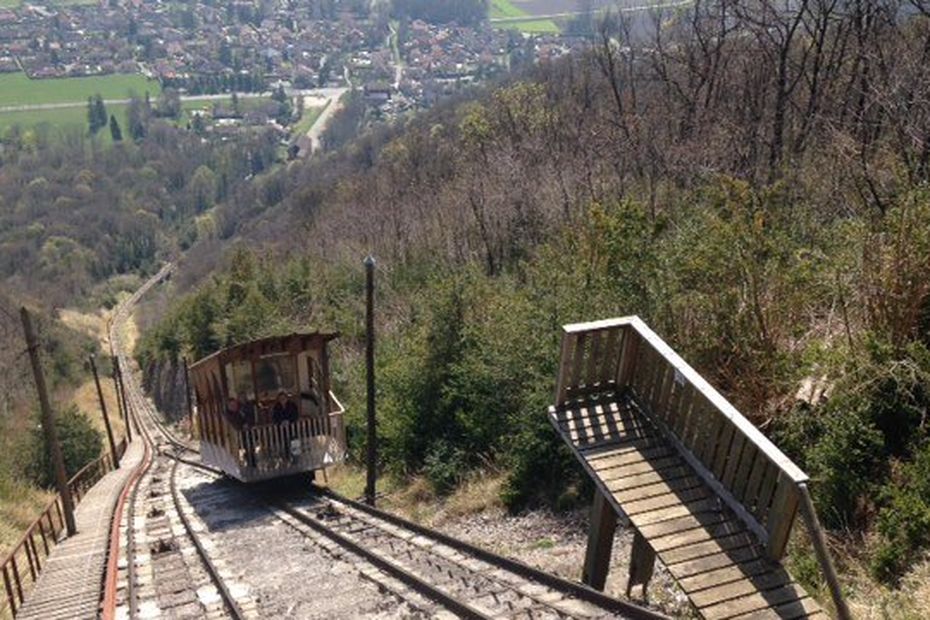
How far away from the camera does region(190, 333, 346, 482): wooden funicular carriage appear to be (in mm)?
17594

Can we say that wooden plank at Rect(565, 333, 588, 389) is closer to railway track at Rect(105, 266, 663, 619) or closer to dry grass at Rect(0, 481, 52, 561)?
railway track at Rect(105, 266, 663, 619)

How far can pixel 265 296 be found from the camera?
5253 cm

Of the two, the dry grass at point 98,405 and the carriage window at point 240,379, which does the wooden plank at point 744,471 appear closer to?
the carriage window at point 240,379

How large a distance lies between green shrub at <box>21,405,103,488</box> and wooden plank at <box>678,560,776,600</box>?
33768 millimetres

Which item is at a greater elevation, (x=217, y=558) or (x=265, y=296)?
(x=217, y=558)

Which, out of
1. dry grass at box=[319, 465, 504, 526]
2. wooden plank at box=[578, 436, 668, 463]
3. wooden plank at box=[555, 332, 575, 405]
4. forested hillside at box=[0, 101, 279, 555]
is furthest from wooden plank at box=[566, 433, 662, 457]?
forested hillside at box=[0, 101, 279, 555]

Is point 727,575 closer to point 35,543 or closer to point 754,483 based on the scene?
point 754,483

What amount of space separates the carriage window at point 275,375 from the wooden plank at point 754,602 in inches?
528

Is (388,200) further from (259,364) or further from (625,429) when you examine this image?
(625,429)

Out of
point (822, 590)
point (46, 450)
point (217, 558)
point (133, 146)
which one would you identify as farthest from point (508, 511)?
point (133, 146)

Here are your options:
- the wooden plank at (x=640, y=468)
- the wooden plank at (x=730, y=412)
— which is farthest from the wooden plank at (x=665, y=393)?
the wooden plank at (x=640, y=468)

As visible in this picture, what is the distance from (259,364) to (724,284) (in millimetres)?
10683

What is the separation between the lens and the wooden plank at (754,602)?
261 inches

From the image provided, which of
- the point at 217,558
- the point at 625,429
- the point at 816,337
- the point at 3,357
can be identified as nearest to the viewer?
the point at 625,429
